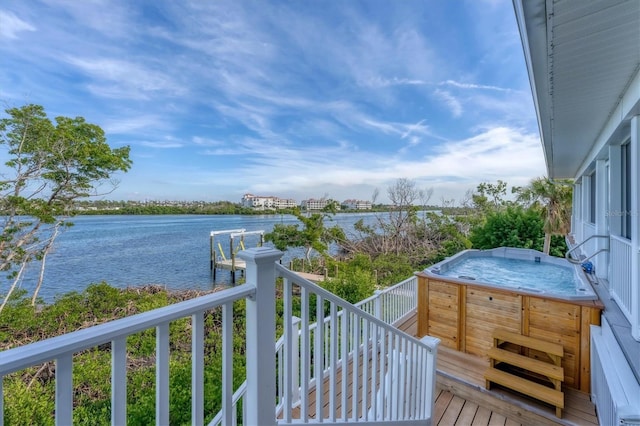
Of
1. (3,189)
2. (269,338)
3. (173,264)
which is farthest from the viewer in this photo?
(173,264)

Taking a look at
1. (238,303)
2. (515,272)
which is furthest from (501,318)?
(238,303)

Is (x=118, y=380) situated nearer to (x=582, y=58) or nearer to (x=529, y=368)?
(x=582, y=58)

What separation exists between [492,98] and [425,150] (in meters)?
4.64

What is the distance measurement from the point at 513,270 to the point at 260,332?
7305mm

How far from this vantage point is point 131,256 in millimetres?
15039

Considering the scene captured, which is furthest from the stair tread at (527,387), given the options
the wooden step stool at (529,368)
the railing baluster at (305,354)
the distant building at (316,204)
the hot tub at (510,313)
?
the distant building at (316,204)

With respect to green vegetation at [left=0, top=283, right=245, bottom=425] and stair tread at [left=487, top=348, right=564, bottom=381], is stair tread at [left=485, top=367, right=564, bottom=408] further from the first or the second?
green vegetation at [left=0, top=283, right=245, bottom=425]

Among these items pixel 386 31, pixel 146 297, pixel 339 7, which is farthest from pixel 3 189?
pixel 386 31

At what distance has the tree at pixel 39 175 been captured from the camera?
7516 mm

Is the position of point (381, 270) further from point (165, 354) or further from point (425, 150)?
point (165, 354)

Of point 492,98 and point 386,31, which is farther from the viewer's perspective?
point 492,98

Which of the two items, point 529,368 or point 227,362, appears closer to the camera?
point 227,362

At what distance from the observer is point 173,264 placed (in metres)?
15.1

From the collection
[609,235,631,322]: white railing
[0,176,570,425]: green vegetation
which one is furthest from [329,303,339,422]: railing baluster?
[609,235,631,322]: white railing
